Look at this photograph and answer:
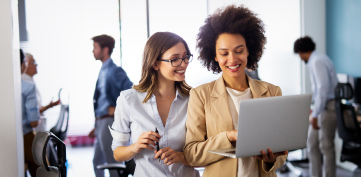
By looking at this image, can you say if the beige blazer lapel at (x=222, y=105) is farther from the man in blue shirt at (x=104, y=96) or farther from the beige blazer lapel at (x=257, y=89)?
the man in blue shirt at (x=104, y=96)

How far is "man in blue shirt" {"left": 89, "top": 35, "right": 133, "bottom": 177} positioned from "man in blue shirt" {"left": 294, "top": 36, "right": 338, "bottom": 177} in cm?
205

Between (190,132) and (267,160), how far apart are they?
14.2 inches

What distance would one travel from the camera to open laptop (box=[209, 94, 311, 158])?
183cm

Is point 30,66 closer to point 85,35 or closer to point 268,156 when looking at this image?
point 85,35

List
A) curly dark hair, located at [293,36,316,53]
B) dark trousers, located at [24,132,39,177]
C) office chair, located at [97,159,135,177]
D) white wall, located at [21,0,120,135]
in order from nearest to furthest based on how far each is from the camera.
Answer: office chair, located at [97,159,135,177]
dark trousers, located at [24,132,39,177]
white wall, located at [21,0,120,135]
curly dark hair, located at [293,36,316,53]

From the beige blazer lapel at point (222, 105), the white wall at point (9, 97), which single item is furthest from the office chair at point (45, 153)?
the beige blazer lapel at point (222, 105)

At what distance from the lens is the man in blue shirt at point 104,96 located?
4348mm

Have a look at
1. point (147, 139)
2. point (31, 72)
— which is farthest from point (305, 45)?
point (147, 139)

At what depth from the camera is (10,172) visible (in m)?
3.00

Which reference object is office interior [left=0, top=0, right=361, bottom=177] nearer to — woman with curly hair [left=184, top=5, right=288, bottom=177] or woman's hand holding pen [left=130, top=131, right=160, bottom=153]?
woman with curly hair [left=184, top=5, right=288, bottom=177]

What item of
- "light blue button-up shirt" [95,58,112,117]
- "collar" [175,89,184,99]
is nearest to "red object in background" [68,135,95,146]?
"light blue button-up shirt" [95,58,112,117]

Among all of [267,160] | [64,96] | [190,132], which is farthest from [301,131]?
[64,96]

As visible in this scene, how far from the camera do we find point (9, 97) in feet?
9.62

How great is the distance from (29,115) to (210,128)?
2.81 metres
